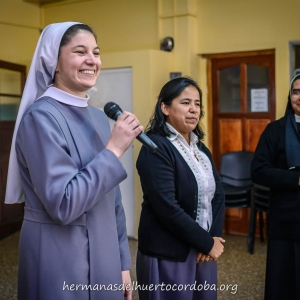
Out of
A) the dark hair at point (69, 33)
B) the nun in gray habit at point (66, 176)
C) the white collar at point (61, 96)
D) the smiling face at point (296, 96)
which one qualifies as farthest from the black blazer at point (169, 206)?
the smiling face at point (296, 96)

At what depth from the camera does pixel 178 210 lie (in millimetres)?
2158

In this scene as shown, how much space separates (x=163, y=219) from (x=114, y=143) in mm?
765

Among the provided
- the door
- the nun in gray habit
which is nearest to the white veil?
the nun in gray habit

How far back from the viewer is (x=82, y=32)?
1.62 m

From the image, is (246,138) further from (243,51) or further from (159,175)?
(159,175)

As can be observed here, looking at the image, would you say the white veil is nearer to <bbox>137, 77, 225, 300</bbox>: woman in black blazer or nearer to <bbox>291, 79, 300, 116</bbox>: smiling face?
<bbox>137, 77, 225, 300</bbox>: woman in black blazer

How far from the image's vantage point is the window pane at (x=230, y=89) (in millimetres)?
5266

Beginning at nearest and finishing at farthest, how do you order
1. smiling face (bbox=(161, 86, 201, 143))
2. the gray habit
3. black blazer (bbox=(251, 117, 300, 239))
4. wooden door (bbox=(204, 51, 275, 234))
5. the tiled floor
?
1. the gray habit
2. smiling face (bbox=(161, 86, 201, 143))
3. black blazer (bbox=(251, 117, 300, 239))
4. the tiled floor
5. wooden door (bbox=(204, 51, 275, 234))

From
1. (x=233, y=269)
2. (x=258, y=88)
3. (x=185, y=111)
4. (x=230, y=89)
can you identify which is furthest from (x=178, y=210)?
(x=230, y=89)

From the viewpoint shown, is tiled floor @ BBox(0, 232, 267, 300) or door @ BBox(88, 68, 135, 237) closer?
tiled floor @ BBox(0, 232, 267, 300)

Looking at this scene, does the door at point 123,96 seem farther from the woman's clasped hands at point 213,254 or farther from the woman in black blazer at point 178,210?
the woman's clasped hands at point 213,254

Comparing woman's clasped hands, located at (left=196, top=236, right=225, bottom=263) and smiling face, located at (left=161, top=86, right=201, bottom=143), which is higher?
smiling face, located at (left=161, top=86, right=201, bottom=143)

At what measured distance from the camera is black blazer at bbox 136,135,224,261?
7.10 feet

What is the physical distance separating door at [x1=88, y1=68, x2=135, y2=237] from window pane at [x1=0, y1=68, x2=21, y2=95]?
96 cm
